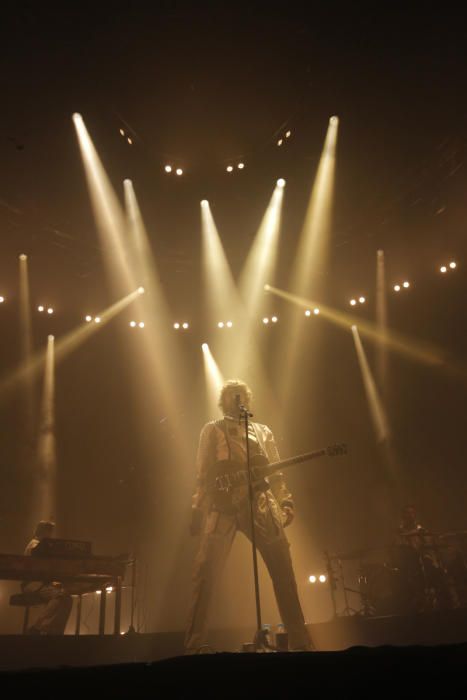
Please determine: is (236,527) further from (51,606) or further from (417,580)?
(51,606)

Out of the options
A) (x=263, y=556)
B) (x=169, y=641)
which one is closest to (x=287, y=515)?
(x=263, y=556)

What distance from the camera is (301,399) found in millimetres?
12023

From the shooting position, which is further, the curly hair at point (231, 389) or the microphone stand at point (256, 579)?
the curly hair at point (231, 389)

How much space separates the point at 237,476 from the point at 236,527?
46cm

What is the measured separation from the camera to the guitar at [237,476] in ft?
15.2

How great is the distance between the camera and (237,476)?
4.73m

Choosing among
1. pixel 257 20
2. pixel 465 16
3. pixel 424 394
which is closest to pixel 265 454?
pixel 257 20

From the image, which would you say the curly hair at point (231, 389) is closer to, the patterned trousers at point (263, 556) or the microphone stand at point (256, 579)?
the microphone stand at point (256, 579)

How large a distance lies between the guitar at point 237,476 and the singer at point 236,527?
0.05 meters

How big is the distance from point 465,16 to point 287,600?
25.0ft

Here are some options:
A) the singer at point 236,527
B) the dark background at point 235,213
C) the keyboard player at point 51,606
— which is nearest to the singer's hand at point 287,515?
the singer at point 236,527

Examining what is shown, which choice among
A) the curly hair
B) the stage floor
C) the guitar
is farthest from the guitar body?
the stage floor

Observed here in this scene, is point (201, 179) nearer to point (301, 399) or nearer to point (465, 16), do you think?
point (465, 16)

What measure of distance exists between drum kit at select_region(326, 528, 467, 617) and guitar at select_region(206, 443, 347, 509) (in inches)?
131
